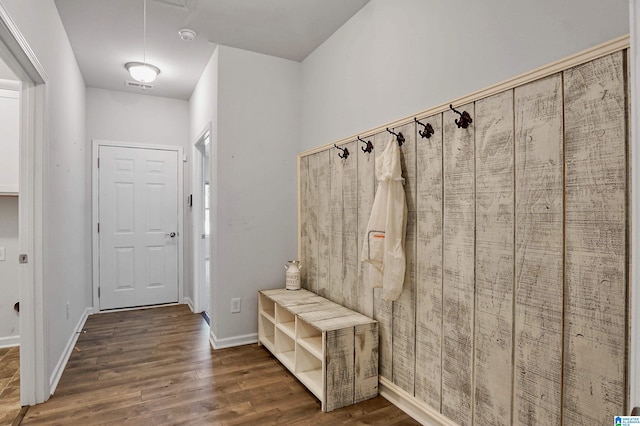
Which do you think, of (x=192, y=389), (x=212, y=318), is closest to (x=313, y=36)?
(x=212, y=318)

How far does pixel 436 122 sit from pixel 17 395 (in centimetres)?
310

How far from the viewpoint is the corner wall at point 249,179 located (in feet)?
10.6

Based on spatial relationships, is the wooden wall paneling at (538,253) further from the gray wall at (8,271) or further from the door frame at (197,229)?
the gray wall at (8,271)

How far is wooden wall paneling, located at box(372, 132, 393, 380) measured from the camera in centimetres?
227

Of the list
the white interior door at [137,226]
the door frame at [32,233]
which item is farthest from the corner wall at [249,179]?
the white interior door at [137,226]

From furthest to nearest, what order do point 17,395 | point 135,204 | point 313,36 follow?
point 135,204
point 313,36
point 17,395

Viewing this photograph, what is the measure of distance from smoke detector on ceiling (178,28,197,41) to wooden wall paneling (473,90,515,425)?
95.2 inches

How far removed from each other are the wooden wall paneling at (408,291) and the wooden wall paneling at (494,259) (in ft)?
1.41

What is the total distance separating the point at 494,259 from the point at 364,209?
1.04 m

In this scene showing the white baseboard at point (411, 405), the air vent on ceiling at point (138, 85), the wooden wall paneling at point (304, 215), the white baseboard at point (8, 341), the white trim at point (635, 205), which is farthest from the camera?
the air vent on ceiling at point (138, 85)

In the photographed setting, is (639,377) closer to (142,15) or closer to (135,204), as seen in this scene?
(142,15)

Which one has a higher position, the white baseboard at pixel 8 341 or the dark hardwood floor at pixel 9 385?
the white baseboard at pixel 8 341

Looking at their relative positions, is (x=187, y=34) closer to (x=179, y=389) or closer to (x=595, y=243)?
(x=179, y=389)

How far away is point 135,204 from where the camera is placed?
14.7ft
